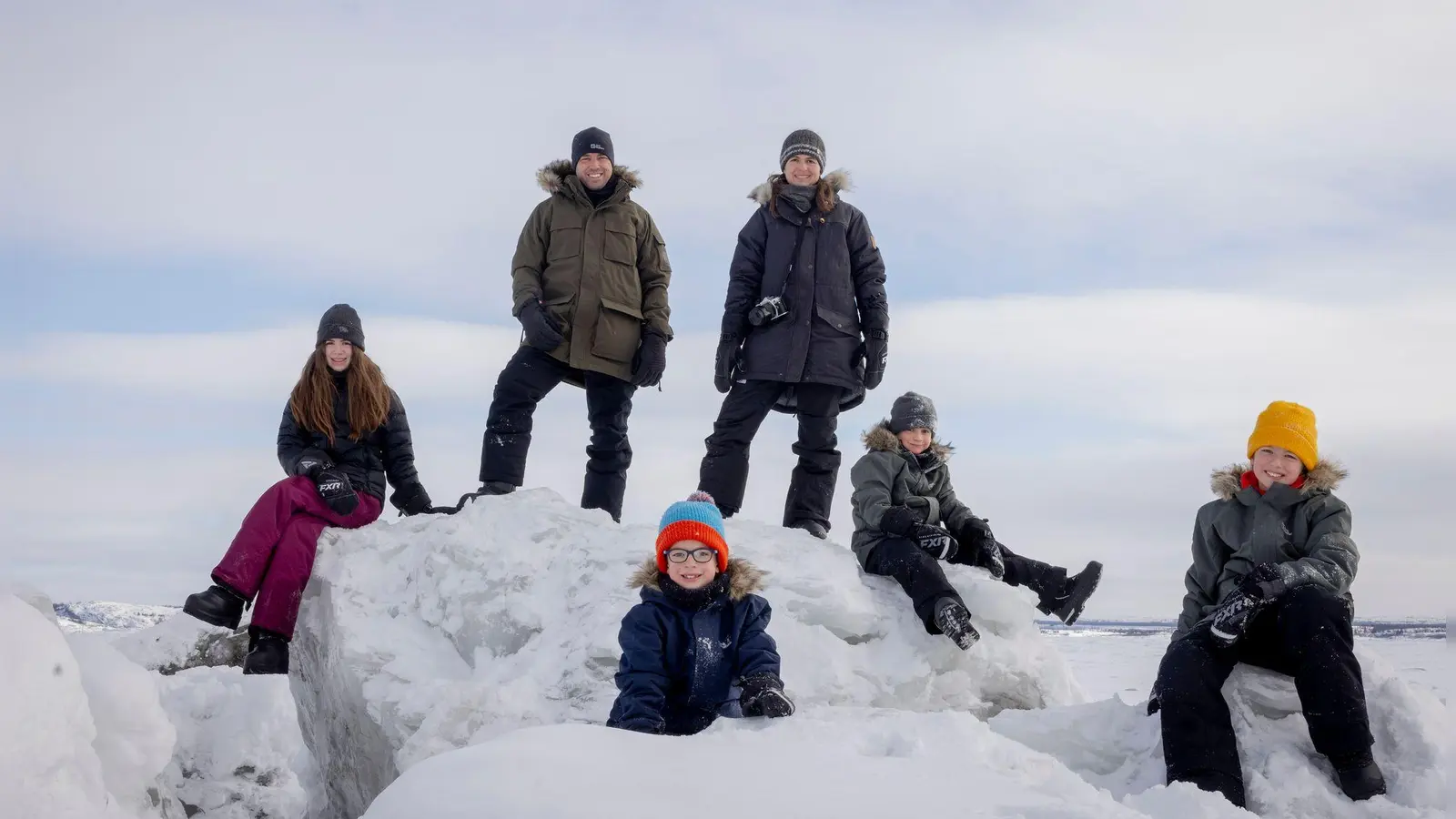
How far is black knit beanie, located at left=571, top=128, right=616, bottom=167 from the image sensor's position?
719 cm

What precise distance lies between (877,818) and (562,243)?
505 centimetres

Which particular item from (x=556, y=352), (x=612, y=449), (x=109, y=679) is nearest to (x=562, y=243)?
(x=556, y=352)

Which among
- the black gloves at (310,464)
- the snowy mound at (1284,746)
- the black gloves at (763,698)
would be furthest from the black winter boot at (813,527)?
the black gloves at (310,464)

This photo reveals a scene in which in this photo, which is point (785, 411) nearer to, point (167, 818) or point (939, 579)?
point (939, 579)

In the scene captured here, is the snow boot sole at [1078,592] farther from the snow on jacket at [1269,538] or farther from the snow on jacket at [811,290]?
the snow on jacket at [811,290]

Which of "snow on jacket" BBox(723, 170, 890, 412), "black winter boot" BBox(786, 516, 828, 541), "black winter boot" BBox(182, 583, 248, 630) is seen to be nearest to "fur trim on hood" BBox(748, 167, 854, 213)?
"snow on jacket" BBox(723, 170, 890, 412)

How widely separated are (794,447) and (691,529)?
255 centimetres

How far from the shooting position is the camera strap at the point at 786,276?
6887mm

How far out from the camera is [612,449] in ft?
22.9

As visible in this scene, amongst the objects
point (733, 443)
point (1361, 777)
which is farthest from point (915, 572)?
point (1361, 777)

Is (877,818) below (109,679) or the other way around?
the other way around

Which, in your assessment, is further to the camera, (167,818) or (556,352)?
(556,352)

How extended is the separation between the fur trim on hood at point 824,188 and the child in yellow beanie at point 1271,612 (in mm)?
2898

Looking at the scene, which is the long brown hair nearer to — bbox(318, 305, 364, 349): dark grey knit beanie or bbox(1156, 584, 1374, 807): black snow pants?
bbox(318, 305, 364, 349): dark grey knit beanie
